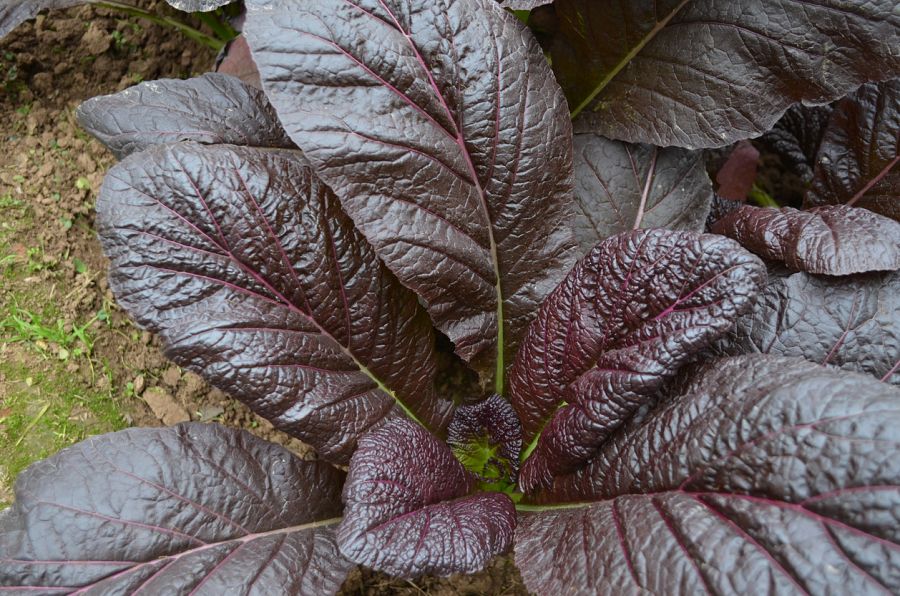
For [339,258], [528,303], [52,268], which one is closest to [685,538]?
[528,303]

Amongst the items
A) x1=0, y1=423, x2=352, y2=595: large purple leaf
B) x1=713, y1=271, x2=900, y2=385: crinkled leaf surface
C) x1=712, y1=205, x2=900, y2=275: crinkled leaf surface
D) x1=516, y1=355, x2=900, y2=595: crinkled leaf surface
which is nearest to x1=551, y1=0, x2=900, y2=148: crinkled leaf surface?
x1=712, y1=205, x2=900, y2=275: crinkled leaf surface

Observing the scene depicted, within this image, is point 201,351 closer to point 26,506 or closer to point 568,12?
point 26,506

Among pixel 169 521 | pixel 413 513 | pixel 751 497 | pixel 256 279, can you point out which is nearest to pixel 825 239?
pixel 751 497

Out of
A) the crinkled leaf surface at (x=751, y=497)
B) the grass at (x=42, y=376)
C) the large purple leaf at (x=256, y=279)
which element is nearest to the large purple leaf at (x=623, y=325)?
the crinkled leaf surface at (x=751, y=497)

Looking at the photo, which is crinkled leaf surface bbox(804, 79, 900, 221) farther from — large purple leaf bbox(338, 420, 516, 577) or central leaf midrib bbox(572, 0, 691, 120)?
large purple leaf bbox(338, 420, 516, 577)

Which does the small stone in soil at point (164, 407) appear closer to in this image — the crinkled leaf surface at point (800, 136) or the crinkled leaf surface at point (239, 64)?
the crinkled leaf surface at point (239, 64)

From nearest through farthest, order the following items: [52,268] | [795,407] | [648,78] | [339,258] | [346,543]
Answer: [795,407] → [346,543] → [339,258] → [648,78] → [52,268]
